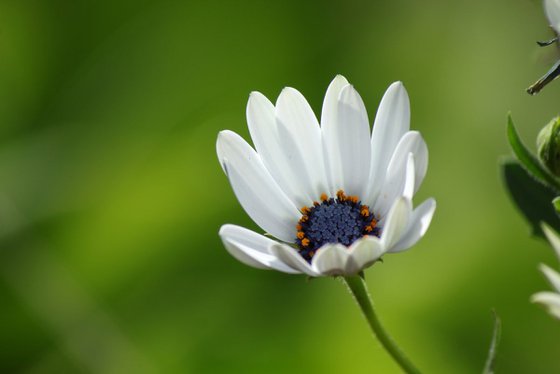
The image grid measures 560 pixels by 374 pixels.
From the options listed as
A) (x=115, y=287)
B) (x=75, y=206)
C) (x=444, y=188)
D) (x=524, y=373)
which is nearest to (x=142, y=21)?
(x=75, y=206)

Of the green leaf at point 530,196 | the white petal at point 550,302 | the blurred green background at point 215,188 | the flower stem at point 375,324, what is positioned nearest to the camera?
the white petal at point 550,302

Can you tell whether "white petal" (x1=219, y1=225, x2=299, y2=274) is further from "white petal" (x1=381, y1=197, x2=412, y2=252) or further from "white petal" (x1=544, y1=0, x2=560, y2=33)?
"white petal" (x1=544, y1=0, x2=560, y2=33)

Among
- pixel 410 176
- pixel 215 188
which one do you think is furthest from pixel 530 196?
pixel 215 188

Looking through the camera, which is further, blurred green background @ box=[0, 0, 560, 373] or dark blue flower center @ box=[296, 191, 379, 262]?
blurred green background @ box=[0, 0, 560, 373]

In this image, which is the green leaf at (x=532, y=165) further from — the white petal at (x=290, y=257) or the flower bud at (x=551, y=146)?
the white petal at (x=290, y=257)

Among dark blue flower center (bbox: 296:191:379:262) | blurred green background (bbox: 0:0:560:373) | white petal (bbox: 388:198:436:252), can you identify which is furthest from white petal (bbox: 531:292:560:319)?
blurred green background (bbox: 0:0:560:373)

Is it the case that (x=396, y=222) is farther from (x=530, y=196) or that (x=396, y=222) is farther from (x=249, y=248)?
(x=530, y=196)

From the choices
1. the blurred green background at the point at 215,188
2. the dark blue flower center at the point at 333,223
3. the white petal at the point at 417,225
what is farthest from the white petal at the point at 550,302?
the blurred green background at the point at 215,188

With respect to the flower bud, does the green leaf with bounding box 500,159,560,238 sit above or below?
below
